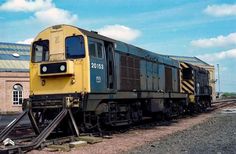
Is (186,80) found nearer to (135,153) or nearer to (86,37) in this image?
(86,37)

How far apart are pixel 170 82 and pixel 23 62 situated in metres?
30.0

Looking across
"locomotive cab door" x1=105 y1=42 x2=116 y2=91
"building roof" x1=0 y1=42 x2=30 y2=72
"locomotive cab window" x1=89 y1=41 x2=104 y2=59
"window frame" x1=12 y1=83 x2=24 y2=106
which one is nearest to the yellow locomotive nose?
"locomotive cab window" x1=89 y1=41 x2=104 y2=59

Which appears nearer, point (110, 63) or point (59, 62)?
point (59, 62)

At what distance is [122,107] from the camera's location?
1588cm

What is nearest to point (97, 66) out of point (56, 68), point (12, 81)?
point (56, 68)

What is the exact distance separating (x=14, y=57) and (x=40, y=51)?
3620cm

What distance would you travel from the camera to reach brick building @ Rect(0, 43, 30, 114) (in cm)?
4434

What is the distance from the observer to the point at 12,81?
45312 mm

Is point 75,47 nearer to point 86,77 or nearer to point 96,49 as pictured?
point 96,49

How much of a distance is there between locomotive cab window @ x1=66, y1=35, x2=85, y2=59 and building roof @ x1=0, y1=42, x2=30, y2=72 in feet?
110

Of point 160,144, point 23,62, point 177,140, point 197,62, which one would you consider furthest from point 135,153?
point 197,62

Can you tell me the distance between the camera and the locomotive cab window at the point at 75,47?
1341cm

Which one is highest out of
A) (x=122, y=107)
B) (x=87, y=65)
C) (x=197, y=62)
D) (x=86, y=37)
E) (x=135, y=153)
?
(x=197, y=62)

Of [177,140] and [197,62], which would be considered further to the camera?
[197,62]
